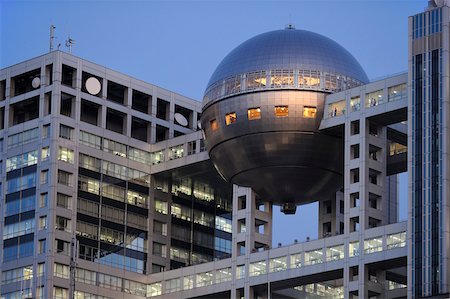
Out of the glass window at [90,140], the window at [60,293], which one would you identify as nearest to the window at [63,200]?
the glass window at [90,140]

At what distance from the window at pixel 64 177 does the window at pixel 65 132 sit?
14.2ft

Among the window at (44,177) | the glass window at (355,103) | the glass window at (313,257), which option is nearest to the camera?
the glass window at (355,103)

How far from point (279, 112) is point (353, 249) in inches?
657

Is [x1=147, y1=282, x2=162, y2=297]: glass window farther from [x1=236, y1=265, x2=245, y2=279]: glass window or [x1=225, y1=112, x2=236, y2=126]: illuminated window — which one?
[x1=225, y1=112, x2=236, y2=126]: illuminated window

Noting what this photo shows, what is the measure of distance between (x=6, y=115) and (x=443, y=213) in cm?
6225

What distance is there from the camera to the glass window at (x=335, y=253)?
539 ft

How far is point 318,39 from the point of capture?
171625 millimetres

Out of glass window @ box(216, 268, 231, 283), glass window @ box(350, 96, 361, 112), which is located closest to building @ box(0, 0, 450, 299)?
glass window @ box(350, 96, 361, 112)

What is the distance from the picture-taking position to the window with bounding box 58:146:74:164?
604ft

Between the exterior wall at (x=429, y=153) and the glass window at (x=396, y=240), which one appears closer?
the exterior wall at (x=429, y=153)

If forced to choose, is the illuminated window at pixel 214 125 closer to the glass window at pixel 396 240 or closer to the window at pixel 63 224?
the glass window at pixel 396 240

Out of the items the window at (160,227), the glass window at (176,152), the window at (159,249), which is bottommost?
the window at (159,249)

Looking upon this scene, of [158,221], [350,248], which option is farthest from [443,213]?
[158,221]

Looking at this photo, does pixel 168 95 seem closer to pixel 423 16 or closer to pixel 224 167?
pixel 224 167
